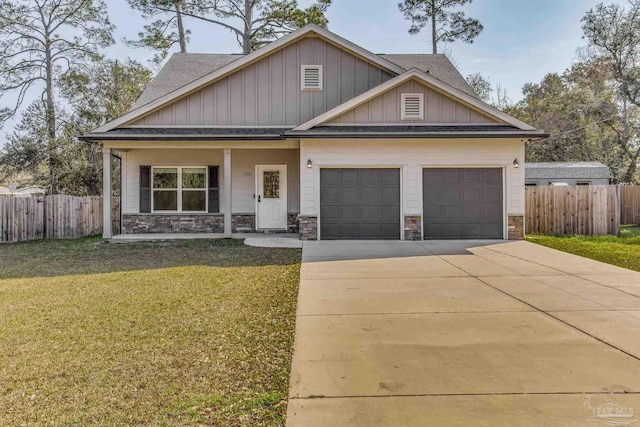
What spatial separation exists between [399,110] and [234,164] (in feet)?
18.5

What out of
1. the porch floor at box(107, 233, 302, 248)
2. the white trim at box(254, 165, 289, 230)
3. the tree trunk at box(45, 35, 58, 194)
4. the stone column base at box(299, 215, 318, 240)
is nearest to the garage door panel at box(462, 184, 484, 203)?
the stone column base at box(299, 215, 318, 240)

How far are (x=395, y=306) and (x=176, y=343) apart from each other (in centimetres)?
272

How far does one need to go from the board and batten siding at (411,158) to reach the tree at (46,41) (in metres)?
15.4

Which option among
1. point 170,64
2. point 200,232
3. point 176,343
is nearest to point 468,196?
point 200,232

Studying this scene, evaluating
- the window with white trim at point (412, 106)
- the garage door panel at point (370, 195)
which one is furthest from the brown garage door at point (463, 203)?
the window with white trim at point (412, 106)

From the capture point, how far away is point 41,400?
299 cm

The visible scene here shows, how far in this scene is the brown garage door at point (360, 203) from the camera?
11680 mm

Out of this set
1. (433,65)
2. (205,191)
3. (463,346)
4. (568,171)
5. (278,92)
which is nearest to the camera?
(463,346)

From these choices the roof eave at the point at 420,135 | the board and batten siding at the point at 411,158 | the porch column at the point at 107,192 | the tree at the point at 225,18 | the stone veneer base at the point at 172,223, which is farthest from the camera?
the tree at the point at 225,18

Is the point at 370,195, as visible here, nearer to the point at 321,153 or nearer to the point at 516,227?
the point at 321,153

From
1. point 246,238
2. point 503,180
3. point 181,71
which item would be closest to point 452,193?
point 503,180

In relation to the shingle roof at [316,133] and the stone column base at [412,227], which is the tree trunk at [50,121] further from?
the stone column base at [412,227]

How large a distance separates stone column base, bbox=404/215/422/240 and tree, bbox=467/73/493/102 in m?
26.5

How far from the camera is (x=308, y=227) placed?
11625 mm
